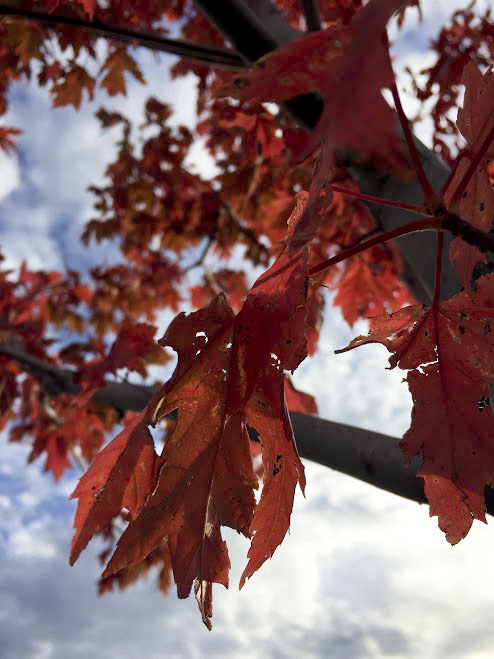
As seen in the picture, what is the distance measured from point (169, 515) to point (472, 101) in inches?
23.2

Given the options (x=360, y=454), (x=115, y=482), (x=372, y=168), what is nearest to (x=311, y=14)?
(x=372, y=168)

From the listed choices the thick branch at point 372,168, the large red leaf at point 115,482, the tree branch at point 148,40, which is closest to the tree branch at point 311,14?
the thick branch at point 372,168

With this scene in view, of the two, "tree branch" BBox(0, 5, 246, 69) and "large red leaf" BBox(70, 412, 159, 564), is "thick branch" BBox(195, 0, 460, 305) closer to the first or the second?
"tree branch" BBox(0, 5, 246, 69)

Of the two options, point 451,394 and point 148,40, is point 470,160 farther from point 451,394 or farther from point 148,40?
point 148,40

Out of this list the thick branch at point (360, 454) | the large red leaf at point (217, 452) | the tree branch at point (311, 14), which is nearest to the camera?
the large red leaf at point (217, 452)

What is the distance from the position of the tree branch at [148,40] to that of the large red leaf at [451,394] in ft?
3.38

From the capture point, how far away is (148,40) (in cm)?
141

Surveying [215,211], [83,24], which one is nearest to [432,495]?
[83,24]

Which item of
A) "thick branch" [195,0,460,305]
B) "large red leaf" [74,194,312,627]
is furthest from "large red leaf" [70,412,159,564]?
"thick branch" [195,0,460,305]

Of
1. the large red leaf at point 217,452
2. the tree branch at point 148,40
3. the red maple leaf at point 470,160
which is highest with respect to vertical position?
the tree branch at point 148,40

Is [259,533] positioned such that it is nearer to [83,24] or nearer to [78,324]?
[83,24]

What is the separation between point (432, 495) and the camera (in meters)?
0.65

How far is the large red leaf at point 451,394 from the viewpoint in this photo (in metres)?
0.64

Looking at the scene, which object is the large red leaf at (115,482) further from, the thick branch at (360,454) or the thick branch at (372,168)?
the thick branch at (372,168)
